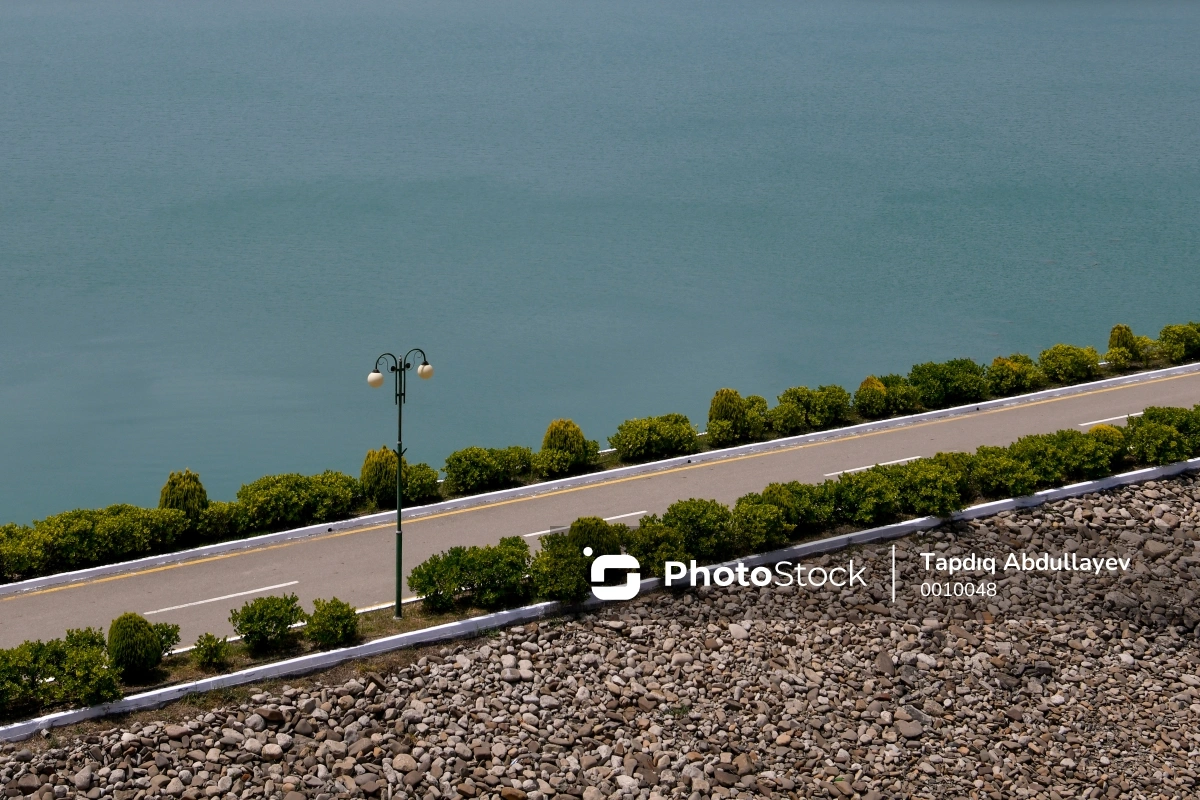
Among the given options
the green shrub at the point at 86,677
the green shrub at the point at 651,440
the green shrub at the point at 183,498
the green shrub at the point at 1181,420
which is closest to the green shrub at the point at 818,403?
the green shrub at the point at 651,440

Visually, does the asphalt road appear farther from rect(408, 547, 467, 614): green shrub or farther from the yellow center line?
rect(408, 547, 467, 614): green shrub

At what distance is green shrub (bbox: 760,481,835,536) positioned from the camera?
26.6m

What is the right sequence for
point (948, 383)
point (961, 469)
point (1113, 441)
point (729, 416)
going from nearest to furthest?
1. point (961, 469)
2. point (1113, 441)
3. point (729, 416)
4. point (948, 383)

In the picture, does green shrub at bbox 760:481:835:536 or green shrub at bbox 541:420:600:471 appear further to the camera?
green shrub at bbox 541:420:600:471

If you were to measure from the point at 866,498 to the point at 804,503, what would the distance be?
1426mm

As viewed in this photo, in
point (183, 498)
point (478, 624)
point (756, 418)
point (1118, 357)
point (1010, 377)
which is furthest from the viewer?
point (1118, 357)

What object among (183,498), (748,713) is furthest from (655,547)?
(183,498)

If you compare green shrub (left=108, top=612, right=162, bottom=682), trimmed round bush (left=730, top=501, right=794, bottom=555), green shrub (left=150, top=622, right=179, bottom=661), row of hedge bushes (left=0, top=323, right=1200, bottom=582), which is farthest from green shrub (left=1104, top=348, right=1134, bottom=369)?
green shrub (left=108, top=612, right=162, bottom=682)

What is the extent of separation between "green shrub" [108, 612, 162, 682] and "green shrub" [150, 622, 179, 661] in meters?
0.06

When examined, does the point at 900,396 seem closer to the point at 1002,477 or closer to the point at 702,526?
the point at 1002,477

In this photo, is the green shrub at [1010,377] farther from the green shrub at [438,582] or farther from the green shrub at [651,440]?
the green shrub at [438,582]

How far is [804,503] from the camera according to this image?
87.9 feet

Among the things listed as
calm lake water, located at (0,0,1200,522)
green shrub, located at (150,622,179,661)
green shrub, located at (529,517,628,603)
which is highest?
calm lake water, located at (0,0,1200,522)

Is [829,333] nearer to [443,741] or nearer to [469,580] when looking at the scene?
[469,580]
